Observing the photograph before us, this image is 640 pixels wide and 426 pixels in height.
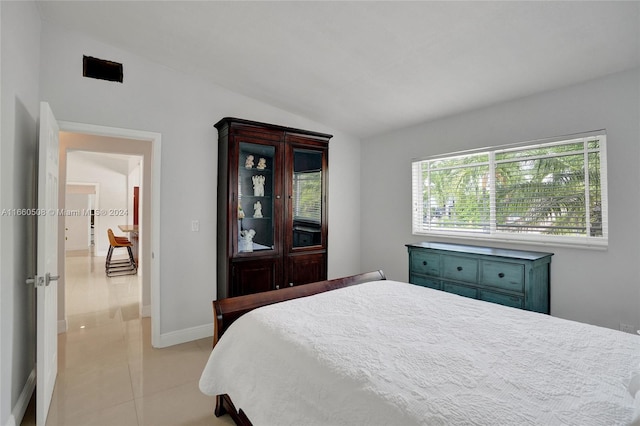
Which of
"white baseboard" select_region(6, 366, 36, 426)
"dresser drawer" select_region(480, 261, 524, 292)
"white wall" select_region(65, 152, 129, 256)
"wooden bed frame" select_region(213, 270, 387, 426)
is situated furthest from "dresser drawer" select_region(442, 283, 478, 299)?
"white wall" select_region(65, 152, 129, 256)

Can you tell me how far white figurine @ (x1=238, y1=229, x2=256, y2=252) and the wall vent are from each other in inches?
72.0

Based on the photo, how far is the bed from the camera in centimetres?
100

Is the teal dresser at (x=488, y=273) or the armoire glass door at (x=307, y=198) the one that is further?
the armoire glass door at (x=307, y=198)

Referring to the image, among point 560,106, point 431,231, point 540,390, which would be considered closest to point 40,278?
point 540,390

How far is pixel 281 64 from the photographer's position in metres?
2.89

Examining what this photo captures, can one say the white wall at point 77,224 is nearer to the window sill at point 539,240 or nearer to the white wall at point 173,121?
the white wall at point 173,121

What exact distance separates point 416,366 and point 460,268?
1.97 meters

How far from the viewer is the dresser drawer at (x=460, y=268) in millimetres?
2873

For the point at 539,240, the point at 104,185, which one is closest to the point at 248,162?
the point at 539,240

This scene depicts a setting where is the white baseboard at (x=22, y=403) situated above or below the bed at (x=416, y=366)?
below

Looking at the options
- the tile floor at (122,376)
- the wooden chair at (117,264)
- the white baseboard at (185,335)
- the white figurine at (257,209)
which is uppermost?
the white figurine at (257,209)

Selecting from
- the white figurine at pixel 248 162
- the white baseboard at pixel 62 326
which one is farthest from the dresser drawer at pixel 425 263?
the white baseboard at pixel 62 326

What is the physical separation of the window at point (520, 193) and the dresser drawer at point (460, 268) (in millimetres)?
537

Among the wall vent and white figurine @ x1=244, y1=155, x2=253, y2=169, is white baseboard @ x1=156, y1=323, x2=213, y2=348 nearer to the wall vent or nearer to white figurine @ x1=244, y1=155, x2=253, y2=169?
white figurine @ x1=244, y1=155, x2=253, y2=169
